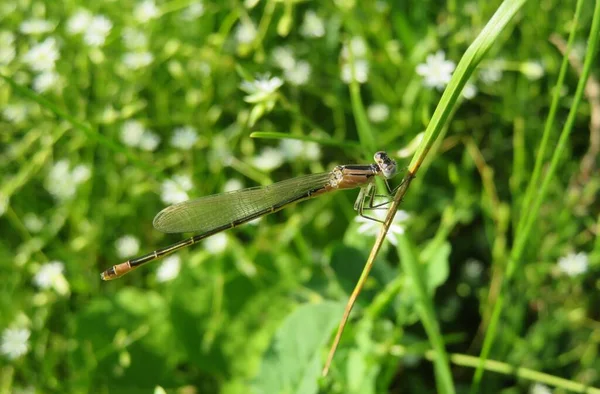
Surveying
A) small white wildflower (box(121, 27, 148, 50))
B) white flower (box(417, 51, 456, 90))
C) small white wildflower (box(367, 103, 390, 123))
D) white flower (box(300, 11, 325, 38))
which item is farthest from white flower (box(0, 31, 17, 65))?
white flower (box(417, 51, 456, 90))

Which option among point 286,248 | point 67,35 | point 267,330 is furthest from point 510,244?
point 67,35

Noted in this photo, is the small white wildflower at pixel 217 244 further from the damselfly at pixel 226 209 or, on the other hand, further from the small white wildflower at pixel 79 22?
→ the small white wildflower at pixel 79 22

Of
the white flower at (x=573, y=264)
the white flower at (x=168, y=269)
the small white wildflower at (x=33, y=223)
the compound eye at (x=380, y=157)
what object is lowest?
the compound eye at (x=380, y=157)

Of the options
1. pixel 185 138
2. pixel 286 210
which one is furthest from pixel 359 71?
→ pixel 185 138

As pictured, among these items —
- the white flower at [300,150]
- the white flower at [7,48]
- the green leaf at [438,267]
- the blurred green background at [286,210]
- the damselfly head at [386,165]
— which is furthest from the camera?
the white flower at [7,48]

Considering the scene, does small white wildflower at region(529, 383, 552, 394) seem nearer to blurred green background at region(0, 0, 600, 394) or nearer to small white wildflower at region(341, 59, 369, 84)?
blurred green background at region(0, 0, 600, 394)

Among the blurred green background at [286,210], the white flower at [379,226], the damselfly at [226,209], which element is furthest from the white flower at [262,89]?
the white flower at [379,226]
